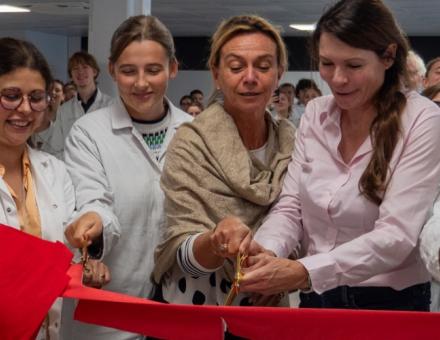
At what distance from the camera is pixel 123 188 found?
94.7 inches

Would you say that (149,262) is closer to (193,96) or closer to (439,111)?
(439,111)

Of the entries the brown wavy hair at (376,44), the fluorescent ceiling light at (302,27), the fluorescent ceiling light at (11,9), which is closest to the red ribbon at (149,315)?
the brown wavy hair at (376,44)

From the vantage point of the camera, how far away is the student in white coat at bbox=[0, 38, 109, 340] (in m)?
2.16

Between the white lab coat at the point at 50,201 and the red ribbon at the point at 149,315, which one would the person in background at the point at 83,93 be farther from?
the red ribbon at the point at 149,315

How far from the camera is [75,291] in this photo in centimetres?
184

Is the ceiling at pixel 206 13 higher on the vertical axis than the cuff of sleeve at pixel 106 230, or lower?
Answer: higher

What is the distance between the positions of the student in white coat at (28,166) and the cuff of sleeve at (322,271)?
574 mm

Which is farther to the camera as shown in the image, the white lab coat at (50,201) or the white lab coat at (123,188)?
the white lab coat at (123,188)

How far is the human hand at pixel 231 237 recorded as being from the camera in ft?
6.17

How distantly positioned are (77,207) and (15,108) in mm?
333

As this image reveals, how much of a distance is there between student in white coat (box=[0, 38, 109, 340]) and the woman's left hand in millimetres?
452

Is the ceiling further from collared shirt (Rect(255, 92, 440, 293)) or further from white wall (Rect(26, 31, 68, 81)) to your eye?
collared shirt (Rect(255, 92, 440, 293))

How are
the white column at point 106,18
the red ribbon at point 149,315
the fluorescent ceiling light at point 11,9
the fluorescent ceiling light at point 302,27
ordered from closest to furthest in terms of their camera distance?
1. the red ribbon at point 149,315
2. the white column at point 106,18
3. the fluorescent ceiling light at point 11,9
4. the fluorescent ceiling light at point 302,27

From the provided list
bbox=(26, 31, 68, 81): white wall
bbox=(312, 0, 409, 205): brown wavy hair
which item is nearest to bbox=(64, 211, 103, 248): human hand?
bbox=(312, 0, 409, 205): brown wavy hair
